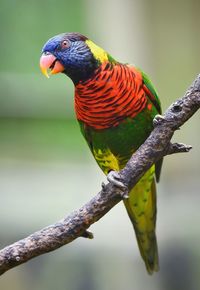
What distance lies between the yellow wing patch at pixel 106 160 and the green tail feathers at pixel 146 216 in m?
0.11

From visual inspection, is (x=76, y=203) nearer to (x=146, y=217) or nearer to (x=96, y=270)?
(x=96, y=270)

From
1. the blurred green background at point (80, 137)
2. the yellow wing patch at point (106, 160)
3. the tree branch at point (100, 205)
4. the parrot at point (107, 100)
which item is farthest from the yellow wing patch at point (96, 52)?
the blurred green background at point (80, 137)

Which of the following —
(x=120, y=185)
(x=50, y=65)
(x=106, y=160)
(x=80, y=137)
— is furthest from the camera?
(x=80, y=137)

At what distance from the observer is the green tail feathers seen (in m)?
1.83

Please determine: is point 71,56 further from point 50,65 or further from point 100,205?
point 100,205

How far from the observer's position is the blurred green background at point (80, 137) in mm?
3207

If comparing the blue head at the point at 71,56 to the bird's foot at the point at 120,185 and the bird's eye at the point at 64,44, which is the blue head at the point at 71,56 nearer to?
the bird's eye at the point at 64,44

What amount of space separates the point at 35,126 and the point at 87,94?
1.73 m

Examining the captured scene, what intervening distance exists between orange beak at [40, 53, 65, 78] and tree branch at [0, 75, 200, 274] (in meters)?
0.35

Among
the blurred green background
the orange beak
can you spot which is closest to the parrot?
the orange beak

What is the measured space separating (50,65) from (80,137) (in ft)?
5.78

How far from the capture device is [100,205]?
136 cm

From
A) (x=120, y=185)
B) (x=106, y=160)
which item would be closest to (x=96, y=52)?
(x=106, y=160)

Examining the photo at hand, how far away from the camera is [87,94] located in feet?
5.52
